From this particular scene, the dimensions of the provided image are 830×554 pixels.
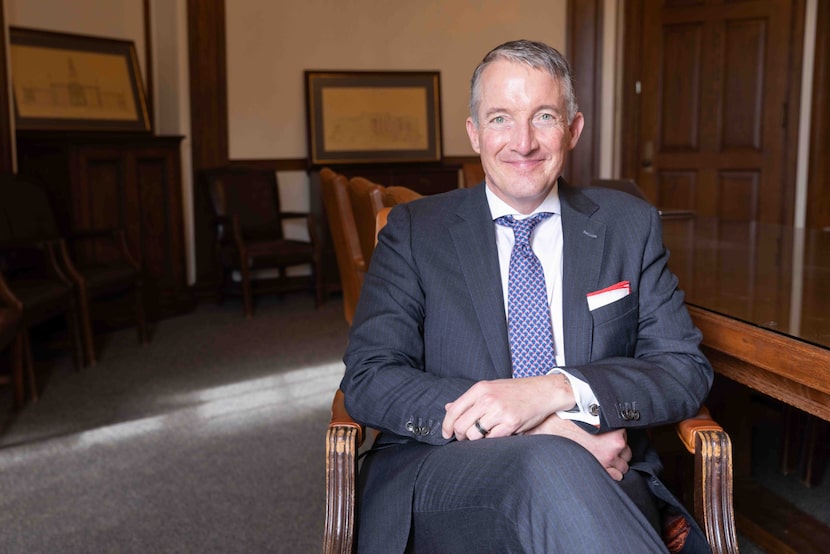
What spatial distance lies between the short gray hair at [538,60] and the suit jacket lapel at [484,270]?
0.24 metres

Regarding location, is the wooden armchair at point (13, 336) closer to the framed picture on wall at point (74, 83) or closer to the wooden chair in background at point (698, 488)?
the framed picture on wall at point (74, 83)

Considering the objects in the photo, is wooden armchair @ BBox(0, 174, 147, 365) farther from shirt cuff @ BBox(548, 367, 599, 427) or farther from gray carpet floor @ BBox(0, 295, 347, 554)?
shirt cuff @ BBox(548, 367, 599, 427)

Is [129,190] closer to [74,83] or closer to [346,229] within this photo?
[74,83]

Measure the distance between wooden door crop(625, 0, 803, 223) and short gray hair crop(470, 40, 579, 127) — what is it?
19.0ft

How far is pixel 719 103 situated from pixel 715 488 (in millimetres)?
6204

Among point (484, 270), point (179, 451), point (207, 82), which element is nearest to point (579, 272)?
point (484, 270)

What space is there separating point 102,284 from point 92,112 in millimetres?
1622

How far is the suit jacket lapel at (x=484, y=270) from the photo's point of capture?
183 centimetres

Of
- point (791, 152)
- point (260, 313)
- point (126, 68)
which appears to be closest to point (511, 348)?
point (260, 313)

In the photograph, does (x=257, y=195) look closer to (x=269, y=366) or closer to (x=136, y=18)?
(x=136, y=18)

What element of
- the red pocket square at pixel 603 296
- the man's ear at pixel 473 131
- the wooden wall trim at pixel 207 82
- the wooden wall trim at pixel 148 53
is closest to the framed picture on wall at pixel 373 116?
the wooden wall trim at pixel 207 82

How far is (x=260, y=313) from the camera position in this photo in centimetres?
660

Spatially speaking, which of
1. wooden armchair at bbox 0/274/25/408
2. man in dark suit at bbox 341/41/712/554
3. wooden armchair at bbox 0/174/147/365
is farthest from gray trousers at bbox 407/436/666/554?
wooden armchair at bbox 0/174/147/365

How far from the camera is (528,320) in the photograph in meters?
1.87
